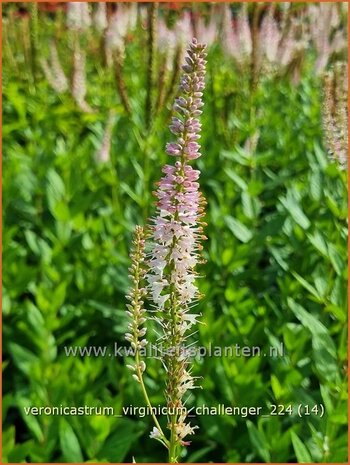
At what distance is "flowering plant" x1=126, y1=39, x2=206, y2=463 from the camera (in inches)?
29.0

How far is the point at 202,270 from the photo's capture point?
1.71 m

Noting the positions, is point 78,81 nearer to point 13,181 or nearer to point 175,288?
point 13,181

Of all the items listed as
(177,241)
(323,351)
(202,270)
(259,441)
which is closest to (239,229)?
(202,270)

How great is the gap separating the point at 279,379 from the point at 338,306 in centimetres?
19

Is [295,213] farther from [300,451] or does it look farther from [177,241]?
[177,241]

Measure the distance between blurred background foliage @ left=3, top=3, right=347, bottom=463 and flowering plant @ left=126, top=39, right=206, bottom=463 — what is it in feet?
1.43

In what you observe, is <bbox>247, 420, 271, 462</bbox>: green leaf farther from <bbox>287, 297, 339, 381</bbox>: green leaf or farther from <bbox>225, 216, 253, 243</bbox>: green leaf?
<bbox>225, 216, 253, 243</bbox>: green leaf

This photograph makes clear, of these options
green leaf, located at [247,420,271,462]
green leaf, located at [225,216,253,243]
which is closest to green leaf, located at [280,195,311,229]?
green leaf, located at [225,216,253,243]

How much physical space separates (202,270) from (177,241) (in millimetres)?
952

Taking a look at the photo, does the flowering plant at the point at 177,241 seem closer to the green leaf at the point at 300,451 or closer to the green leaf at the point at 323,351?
the green leaf at the point at 300,451

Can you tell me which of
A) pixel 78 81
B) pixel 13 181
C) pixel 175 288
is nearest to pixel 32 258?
pixel 13 181

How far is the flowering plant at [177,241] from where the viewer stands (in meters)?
0.74

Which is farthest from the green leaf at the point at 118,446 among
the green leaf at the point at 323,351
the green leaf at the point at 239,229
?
the green leaf at the point at 239,229

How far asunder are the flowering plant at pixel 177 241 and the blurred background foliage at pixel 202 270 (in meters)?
0.44
